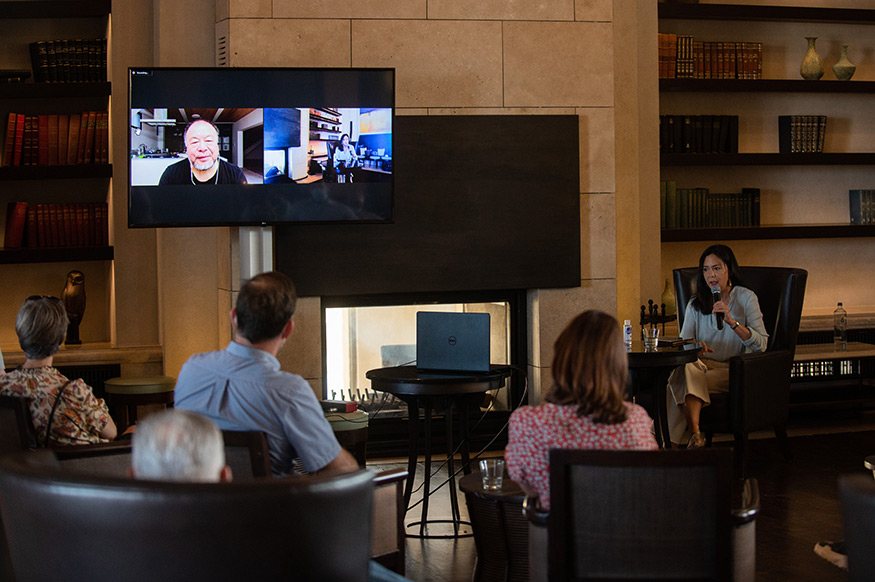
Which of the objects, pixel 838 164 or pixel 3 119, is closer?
pixel 3 119

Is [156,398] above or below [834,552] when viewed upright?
above

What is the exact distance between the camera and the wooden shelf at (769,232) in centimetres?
641

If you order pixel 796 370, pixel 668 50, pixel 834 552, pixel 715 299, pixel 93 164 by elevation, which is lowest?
pixel 834 552

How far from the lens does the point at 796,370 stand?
6.36 meters

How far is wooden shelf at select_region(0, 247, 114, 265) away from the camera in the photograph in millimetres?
5805

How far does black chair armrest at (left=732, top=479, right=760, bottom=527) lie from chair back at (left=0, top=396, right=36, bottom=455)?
2011mm

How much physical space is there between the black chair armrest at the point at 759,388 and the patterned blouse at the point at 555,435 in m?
2.63

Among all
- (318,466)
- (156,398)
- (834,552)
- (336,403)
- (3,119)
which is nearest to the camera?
(318,466)

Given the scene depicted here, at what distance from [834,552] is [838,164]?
3635 mm

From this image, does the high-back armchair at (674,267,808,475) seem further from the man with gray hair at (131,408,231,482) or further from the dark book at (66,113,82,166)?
the man with gray hair at (131,408,231,482)

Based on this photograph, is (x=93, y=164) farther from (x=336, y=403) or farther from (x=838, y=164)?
(x=838, y=164)

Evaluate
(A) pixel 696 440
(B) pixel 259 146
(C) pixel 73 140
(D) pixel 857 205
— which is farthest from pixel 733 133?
(C) pixel 73 140

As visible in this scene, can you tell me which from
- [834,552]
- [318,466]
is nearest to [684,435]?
[834,552]

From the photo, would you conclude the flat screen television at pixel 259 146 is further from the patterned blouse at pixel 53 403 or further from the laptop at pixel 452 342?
the patterned blouse at pixel 53 403
